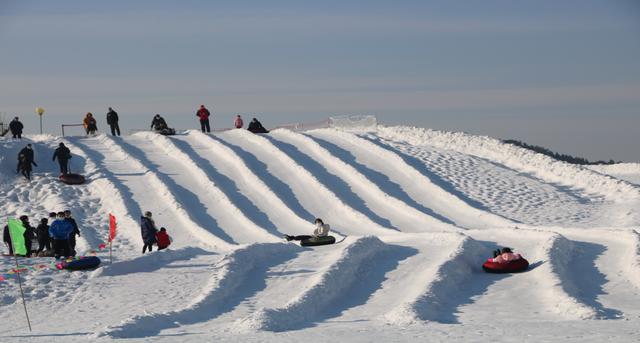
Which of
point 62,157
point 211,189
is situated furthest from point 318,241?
point 62,157

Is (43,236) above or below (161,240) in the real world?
above

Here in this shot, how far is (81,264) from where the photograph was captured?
20.9 meters

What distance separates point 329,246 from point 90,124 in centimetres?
2314

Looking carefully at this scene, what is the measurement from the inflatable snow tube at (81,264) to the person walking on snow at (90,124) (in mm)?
23792

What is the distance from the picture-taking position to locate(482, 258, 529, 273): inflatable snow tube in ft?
67.3

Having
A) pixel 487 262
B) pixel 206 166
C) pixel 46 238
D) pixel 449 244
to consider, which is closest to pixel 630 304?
pixel 487 262

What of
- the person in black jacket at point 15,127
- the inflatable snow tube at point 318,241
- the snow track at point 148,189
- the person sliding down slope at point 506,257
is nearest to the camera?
the person sliding down slope at point 506,257

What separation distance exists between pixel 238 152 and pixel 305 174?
14.1 ft

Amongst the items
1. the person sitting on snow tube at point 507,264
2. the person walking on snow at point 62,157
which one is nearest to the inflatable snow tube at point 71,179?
the person walking on snow at point 62,157

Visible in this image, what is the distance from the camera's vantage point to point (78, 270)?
20859 millimetres

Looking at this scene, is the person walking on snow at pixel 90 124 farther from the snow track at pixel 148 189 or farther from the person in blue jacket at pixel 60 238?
the person in blue jacket at pixel 60 238

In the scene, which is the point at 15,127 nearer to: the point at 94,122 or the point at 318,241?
the point at 94,122

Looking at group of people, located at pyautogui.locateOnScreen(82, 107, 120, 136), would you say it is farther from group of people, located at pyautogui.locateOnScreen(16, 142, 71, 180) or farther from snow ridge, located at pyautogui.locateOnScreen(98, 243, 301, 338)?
snow ridge, located at pyautogui.locateOnScreen(98, 243, 301, 338)

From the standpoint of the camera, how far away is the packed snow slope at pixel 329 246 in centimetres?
1606
